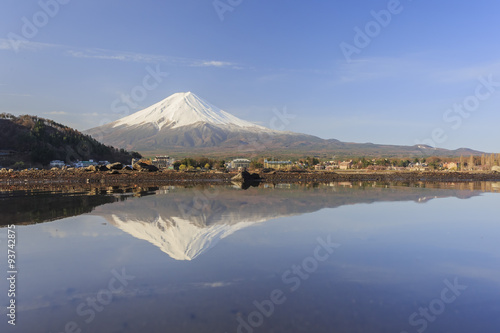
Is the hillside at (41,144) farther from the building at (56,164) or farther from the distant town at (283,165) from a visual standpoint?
the distant town at (283,165)

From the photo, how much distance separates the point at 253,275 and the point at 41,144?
281 feet

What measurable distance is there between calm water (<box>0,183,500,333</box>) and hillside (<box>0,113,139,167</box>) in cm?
6860


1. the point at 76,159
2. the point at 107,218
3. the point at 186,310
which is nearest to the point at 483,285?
the point at 186,310

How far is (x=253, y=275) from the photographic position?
Answer: 8.66 meters

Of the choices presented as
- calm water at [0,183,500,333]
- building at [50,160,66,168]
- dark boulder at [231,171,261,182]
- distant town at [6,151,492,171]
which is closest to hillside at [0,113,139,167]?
building at [50,160,66,168]

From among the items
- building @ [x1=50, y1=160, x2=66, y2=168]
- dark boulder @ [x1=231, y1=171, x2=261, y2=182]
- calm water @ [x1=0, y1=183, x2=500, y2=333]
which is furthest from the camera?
building @ [x1=50, y1=160, x2=66, y2=168]

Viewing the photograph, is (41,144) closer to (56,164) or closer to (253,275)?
(56,164)

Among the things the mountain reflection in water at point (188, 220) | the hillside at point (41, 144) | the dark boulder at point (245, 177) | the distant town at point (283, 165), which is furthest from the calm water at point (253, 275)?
the distant town at point (283, 165)

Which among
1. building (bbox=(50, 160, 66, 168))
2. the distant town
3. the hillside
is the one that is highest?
the hillside

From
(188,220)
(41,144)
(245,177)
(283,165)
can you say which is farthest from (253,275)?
(283,165)

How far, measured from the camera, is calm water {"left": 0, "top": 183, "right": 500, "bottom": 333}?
6.38m

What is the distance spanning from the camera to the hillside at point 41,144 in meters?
76.6

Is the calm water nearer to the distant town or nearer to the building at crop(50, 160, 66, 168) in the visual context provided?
the building at crop(50, 160, 66, 168)

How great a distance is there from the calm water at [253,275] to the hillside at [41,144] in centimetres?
6860
